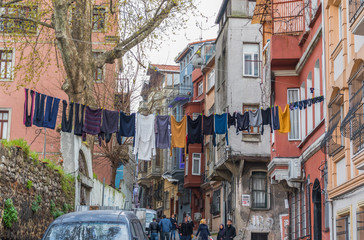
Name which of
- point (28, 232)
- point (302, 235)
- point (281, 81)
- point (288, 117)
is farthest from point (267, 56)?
point (28, 232)

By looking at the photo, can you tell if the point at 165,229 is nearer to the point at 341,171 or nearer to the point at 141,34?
the point at 141,34

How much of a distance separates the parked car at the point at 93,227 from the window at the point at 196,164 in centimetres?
3596

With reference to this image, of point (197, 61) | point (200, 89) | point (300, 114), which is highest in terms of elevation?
point (197, 61)

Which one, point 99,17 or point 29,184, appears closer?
point 29,184

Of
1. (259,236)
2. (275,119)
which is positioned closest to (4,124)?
(259,236)

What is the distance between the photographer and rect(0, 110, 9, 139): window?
41294 millimetres

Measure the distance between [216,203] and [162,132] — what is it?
67.7ft

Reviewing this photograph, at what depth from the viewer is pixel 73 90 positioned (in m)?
24.1

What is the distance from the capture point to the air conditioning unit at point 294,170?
20.0 meters

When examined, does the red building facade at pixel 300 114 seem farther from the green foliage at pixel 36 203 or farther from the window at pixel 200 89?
the window at pixel 200 89

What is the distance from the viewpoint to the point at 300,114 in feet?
68.8

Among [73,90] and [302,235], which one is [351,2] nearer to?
[302,235]

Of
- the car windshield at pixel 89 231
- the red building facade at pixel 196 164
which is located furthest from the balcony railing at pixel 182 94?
the car windshield at pixel 89 231

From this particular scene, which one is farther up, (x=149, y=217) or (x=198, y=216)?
(x=198, y=216)
